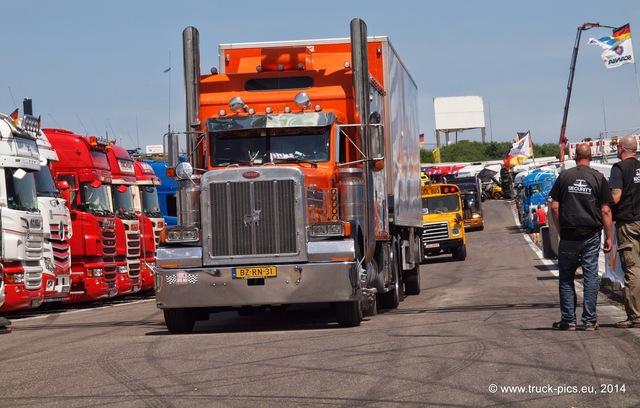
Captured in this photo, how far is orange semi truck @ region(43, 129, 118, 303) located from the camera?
75.8 ft

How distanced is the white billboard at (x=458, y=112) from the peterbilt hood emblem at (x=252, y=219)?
5288 inches

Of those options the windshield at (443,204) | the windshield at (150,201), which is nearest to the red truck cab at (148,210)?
the windshield at (150,201)

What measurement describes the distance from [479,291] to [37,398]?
13.4 m

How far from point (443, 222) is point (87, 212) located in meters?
18.1

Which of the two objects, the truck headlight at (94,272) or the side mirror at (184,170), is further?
the truck headlight at (94,272)

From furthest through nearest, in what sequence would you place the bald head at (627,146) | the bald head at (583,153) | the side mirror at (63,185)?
the side mirror at (63,185) < the bald head at (627,146) < the bald head at (583,153)

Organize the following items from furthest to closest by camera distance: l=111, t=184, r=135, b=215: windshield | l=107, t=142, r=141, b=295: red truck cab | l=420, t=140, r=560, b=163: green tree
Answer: l=420, t=140, r=560, b=163: green tree < l=111, t=184, r=135, b=215: windshield < l=107, t=142, r=141, b=295: red truck cab

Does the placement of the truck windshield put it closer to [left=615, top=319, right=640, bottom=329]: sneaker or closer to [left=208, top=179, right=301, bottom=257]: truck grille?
[left=208, top=179, right=301, bottom=257]: truck grille

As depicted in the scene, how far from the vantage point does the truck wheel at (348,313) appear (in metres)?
14.2

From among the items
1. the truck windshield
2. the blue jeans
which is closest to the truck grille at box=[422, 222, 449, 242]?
the truck windshield

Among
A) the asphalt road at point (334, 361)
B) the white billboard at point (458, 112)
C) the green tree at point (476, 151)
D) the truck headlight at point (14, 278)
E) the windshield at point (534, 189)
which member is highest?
the white billboard at point (458, 112)

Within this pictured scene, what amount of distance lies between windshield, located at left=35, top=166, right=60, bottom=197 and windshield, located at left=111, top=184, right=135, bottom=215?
14.2 ft

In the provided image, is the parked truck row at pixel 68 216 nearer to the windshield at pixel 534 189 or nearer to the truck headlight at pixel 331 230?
the truck headlight at pixel 331 230

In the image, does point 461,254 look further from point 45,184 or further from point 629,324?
point 629,324
